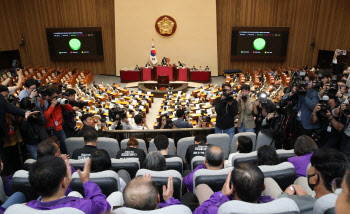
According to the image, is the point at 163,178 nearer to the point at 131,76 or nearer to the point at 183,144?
the point at 183,144

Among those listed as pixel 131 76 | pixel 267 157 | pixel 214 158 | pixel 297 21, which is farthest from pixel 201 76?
pixel 214 158

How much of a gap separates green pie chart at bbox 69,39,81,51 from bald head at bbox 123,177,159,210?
1405 centimetres

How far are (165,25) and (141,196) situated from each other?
13347 mm

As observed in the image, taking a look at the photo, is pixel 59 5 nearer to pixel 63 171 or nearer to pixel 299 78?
pixel 299 78

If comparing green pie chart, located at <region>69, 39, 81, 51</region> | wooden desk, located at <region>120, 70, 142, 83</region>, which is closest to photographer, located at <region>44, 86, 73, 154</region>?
wooden desk, located at <region>120, 70, 142, 83</region>

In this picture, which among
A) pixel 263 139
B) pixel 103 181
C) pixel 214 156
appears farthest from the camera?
pixel 263 139

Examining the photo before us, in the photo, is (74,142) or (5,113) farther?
(74,142)

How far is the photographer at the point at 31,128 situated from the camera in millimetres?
3488

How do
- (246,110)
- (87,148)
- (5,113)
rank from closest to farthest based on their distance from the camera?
(87,148) → (5,113) → (246,110)

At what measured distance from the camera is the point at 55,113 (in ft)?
13.1

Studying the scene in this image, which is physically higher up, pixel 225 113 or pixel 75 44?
pixel 75 44

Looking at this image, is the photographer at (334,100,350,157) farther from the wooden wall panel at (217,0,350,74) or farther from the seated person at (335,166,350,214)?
the wooden wall panel at (217,0,350,74)

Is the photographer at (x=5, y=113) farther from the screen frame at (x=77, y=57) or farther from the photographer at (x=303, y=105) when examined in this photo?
the screen frame at (x=77, y=57)

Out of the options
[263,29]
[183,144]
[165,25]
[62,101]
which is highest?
[165,25]
